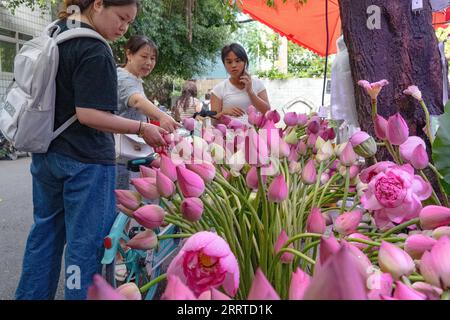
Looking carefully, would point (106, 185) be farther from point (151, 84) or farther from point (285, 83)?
point (151, 84)

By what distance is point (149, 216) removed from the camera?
2.01ft

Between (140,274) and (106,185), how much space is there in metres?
0.58

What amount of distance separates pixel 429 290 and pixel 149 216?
0.36 m

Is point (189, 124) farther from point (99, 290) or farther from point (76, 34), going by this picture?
point (99, 290)

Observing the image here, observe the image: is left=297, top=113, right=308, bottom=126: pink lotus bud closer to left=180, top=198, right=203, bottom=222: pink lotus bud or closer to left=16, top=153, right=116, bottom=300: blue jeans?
left=180, top=198, right=203, bottom=222: pink lotus bud

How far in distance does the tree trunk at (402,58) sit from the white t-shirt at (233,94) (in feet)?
5.33

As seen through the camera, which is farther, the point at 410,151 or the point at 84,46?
the point at 84,46

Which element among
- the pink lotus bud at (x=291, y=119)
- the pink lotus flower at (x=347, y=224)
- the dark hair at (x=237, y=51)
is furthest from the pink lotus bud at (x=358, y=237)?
the dark hair at (x=237, y=51)

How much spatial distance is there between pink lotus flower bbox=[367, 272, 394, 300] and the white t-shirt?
2334 millimetres

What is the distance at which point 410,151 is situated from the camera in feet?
2.18

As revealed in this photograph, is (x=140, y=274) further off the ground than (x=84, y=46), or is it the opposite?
(x=84, y=46)

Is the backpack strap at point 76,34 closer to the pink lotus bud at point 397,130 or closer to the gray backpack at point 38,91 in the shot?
the gray backpack at point 38,91

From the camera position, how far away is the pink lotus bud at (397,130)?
0.67 metres
